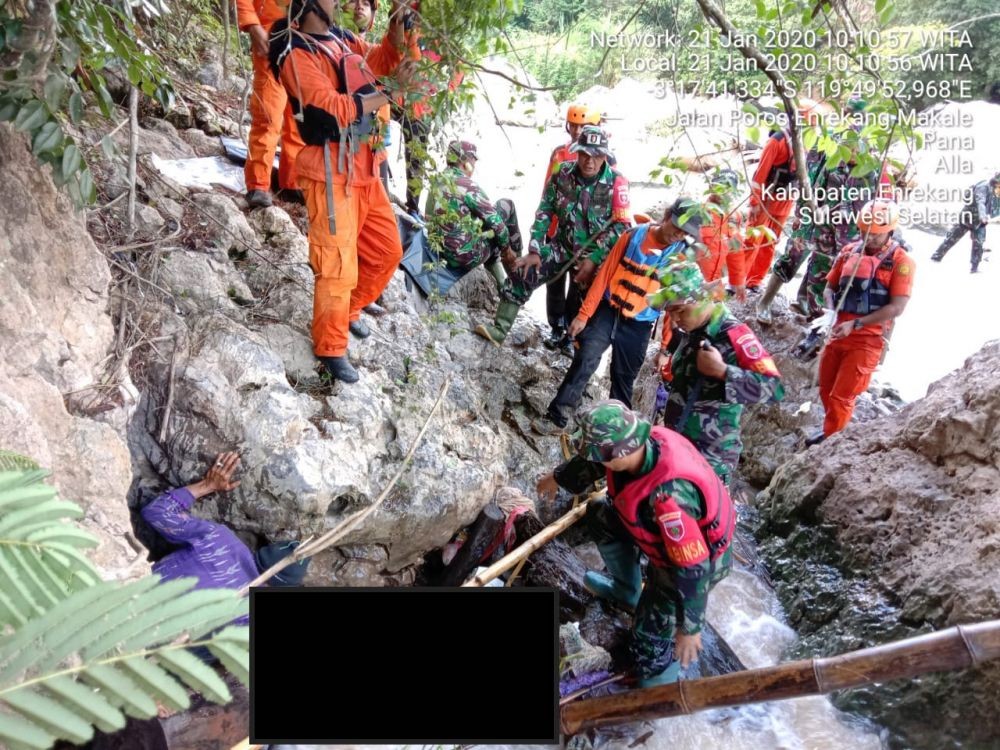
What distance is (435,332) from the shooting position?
17.4 feet

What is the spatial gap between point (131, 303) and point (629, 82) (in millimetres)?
10248

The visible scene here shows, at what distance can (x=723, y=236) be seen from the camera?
4043 mm

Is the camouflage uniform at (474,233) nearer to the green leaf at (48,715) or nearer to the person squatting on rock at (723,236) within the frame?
the person squatting on rock at (723,236)

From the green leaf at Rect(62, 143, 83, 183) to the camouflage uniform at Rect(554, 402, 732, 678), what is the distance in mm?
2264

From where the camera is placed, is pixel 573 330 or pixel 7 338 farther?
pixel 573 330

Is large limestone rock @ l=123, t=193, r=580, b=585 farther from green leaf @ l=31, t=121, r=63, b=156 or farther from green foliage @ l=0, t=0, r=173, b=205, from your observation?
green leaf @ l=31, t=121, r=63, b=156

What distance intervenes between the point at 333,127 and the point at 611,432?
2.04 meters

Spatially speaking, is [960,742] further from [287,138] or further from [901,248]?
[287,138]

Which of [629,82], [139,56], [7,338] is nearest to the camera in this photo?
[7,338]

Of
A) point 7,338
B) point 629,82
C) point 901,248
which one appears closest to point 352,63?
point 7,338

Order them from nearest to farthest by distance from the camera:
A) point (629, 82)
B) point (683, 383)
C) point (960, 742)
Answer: point (960, 742), point (683, 383), point (629, 82)

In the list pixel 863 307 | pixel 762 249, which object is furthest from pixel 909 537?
pixel 762 249

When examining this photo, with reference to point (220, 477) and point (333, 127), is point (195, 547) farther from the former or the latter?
point (333, 127)

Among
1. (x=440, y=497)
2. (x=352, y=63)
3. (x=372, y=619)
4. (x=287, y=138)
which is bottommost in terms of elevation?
(x=440, y=497)
